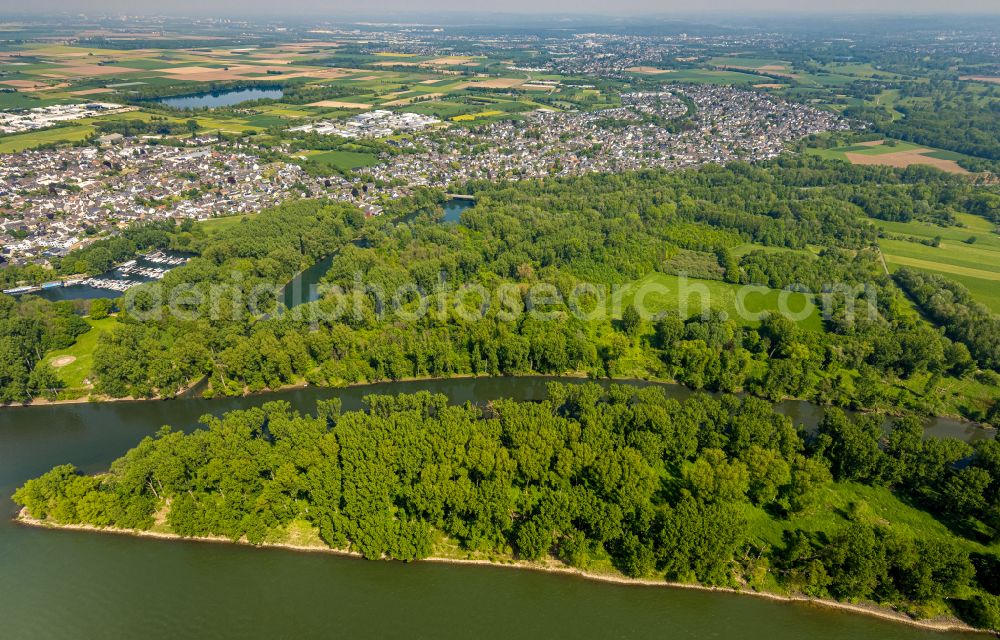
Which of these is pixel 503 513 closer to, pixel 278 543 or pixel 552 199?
pixel 278 543

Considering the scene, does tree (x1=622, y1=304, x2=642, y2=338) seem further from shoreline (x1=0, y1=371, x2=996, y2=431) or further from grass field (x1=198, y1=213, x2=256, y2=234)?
grass field (x1=198, y1=213, x2=256, y2=234)

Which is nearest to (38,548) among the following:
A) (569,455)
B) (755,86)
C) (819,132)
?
(569,455)

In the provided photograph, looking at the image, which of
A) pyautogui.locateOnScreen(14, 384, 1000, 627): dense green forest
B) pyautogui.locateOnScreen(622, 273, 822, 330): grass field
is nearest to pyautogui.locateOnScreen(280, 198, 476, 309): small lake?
pyautogui.locateOnScreen(14, 384, 1000, 627): dense green forest

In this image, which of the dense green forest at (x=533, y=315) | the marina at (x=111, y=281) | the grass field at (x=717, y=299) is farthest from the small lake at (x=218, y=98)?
the grass field at (x=717, y=299)

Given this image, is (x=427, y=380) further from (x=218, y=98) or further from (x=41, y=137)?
(x=218, y=98)

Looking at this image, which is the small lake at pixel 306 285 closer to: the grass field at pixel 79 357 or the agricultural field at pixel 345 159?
the grass field at pixel 79 357

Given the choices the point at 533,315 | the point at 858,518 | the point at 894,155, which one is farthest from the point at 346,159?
the point at 894,155
